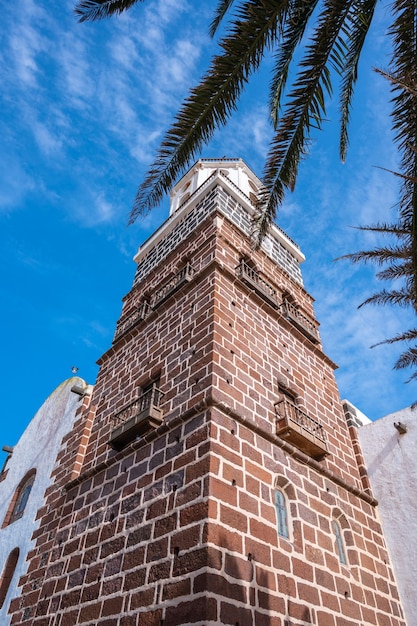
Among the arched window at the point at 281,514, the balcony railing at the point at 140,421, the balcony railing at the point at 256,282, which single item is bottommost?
the arched window at the point at 281,514

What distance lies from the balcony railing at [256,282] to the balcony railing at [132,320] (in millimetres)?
2205

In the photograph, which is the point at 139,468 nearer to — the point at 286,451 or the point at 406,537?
the point at 286,451

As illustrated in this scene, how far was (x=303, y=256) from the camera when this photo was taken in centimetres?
1311

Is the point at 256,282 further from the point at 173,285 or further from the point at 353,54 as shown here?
the point at 353,54

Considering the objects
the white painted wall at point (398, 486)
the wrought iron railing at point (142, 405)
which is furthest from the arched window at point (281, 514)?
the white painted wall at point (398, 486)

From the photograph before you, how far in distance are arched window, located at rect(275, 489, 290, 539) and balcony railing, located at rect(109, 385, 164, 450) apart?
1876 millimetres

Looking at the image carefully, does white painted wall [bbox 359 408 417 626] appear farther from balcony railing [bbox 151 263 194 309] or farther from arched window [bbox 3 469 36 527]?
arched window [bbox 3 469 36 527]

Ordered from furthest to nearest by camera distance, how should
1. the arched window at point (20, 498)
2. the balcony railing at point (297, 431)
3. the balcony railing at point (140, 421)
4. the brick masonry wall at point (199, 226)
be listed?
the brick masonry wall at point (199, 226) → the arched window at point (20, 498) → the balcony railing at point (297, 431) → the balcony railing at point (140, 421)

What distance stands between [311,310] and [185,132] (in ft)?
24.3

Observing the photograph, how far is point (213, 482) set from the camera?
5184mm

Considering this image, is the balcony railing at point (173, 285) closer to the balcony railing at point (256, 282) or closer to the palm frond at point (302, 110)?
the balcony railing at point (256, 282)

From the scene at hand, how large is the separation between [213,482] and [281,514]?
144 centimetres

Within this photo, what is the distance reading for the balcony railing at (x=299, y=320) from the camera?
31.8 ft

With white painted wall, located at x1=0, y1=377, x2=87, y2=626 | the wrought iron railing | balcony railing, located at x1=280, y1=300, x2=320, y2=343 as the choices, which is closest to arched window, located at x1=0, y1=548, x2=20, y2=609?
white painted wall, located at x1=0, y1=377, x2=87, y2=626
